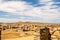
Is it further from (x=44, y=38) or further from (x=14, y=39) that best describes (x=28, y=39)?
(x=44, y=38)

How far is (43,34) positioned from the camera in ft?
27.7

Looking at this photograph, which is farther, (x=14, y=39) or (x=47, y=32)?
(x=14, y=39)

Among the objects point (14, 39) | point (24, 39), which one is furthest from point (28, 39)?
point (14, 39)

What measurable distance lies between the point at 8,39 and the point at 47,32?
18143 millimetres

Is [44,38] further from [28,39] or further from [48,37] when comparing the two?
[28,39]

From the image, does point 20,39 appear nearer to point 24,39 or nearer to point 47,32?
point 24,39

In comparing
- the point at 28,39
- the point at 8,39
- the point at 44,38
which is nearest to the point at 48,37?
the point at 44,38

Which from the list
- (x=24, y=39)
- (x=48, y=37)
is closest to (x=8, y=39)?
(x=24, y=39)

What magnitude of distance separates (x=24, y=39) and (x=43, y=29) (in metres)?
16.7

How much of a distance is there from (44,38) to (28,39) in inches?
649

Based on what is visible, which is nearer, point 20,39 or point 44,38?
point 44,38

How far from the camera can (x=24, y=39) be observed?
81.5 ft

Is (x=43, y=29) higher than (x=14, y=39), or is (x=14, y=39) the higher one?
(x=43, y=29)

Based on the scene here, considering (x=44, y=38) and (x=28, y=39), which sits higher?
(x=44, y=38)
